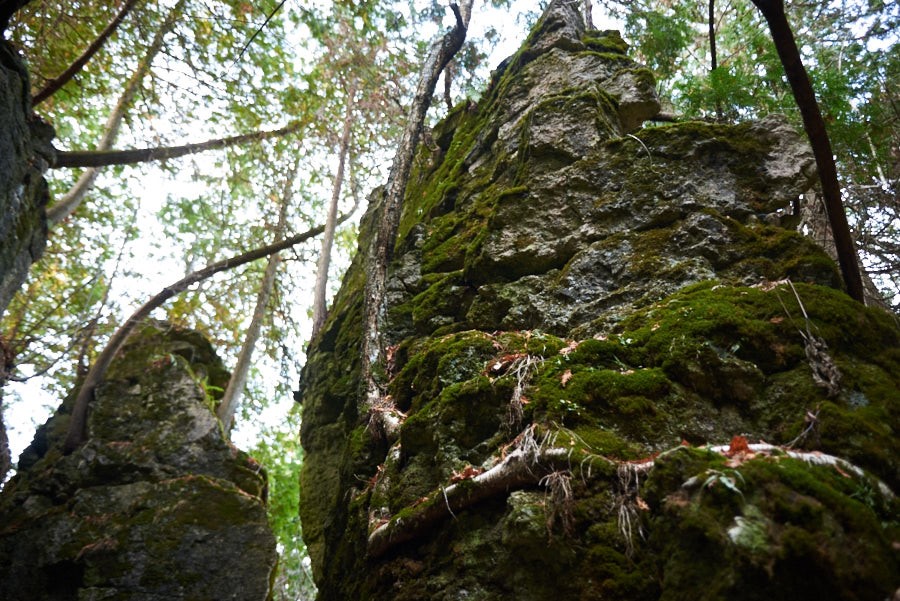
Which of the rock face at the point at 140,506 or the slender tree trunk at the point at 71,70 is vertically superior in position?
the slender tree trunk at the point at 71,70

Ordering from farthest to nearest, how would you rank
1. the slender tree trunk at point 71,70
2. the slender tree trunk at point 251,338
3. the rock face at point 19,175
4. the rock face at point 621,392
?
the slender tree trunk at point 251,338 → the slender tree trunk at point 71,70 → the rock face at point 19,175 → the rock face at point 621,392

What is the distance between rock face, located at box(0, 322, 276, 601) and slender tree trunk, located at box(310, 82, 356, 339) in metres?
2.35

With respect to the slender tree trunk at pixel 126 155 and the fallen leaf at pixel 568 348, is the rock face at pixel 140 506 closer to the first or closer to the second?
the slender tree trunk at pixel 126 155

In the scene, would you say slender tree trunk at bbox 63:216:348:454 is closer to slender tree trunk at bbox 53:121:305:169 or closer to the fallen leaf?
slender tree trunk at bbox 53:121:305:169

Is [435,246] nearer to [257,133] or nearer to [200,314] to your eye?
[257,133]

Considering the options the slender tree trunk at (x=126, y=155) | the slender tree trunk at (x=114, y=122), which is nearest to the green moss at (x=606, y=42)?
the slender tree trunk at (x=126, y=155)

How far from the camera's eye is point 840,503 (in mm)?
1987

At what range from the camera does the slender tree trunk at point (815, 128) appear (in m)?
2.92

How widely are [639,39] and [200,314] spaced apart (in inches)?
446

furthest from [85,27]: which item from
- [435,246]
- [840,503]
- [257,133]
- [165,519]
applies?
[840,503]

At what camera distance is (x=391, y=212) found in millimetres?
6852

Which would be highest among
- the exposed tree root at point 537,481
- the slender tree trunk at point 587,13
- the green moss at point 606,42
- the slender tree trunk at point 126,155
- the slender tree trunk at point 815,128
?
the slender tree trunk at point 587,13

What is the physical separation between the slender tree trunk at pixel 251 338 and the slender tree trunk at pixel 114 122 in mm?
3373

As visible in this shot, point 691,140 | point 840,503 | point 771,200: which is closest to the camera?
point 840,503
